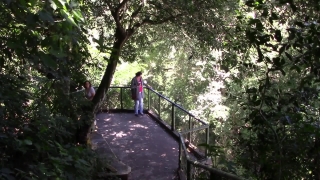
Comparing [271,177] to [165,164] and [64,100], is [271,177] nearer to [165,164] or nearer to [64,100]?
[64,100]

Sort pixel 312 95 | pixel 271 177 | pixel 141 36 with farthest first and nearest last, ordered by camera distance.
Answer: pixel 141 36 → pixel 312 95 → pixel 271 177

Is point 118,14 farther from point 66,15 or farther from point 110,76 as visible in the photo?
point 66,15

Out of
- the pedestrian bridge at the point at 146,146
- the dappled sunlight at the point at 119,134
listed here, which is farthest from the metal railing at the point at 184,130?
the dappled sunlight at the point at 119,134

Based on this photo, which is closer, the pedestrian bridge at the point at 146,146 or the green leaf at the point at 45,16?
the green leaf at the point at 45,16

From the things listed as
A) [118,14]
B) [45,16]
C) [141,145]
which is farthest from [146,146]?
[45,16]

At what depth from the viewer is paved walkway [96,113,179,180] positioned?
7633 mm

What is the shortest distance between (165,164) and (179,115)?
12105 millimetres

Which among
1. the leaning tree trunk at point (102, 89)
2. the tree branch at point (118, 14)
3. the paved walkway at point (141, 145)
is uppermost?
the tree branch at point (118, 14)

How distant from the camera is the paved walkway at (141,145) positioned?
25.0ft

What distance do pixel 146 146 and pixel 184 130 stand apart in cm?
112

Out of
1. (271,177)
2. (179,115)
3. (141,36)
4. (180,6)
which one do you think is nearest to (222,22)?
(180,6)

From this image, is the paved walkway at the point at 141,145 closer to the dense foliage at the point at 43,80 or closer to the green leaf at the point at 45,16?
the dense foliage at the point at 43,80

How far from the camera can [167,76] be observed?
23688 mm

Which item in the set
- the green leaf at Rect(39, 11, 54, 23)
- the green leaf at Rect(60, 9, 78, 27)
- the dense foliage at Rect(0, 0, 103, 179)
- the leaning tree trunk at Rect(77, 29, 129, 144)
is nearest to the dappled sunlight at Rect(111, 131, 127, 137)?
the leaning tree trunk at Rect(77, 29, 129, 144)
